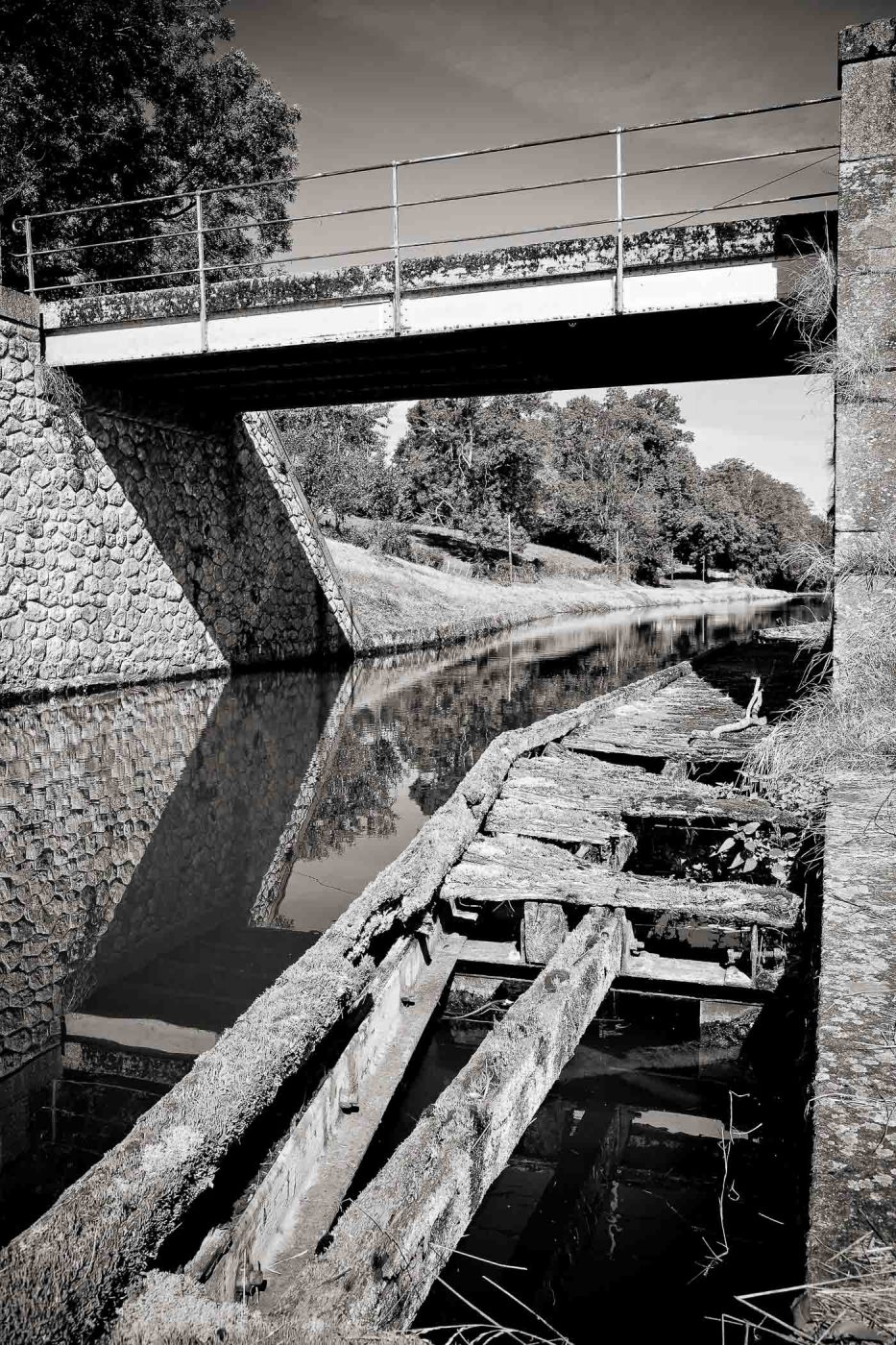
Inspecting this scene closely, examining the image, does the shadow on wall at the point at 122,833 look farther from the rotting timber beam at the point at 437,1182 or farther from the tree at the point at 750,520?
the tree at the point at 750,520

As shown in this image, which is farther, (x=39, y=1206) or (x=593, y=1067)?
(x=593, y=1067)

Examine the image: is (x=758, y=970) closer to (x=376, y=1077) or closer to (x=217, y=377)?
(x=376, y=1077)

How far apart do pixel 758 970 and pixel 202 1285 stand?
103 inches

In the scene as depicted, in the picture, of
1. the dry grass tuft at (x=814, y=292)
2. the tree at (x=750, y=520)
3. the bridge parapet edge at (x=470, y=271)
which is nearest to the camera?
the dry grass tuft at (x=814, y=292)

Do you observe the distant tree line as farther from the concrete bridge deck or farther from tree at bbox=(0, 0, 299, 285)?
the concrete bridge deck

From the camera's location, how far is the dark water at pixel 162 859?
121 inches

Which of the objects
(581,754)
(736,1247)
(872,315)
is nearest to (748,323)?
(872,315)

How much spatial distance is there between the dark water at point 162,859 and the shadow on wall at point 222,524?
2848 mm

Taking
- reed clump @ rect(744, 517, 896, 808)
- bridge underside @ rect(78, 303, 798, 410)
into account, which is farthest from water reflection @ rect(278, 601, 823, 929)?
bridge underside @ rect(78, 303, 798, 410)

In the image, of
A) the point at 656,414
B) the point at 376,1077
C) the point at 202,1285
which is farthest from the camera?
the point at 656,414

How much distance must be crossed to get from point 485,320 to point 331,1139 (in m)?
9.30

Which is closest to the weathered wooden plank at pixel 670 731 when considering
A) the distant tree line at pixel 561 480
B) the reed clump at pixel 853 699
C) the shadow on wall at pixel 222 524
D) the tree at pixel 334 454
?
the reed clump at pixel 853 699

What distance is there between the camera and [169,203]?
2477cm

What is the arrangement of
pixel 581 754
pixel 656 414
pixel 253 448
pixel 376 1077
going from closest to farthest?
pixel 376 1077, pixel 581 754, pixel 253 448, pixel 656 414
